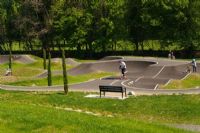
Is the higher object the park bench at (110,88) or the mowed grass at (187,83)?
the park bench at (110,88)

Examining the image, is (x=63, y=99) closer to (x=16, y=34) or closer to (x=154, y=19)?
(x=154, y=19)

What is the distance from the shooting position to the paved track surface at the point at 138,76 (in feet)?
130

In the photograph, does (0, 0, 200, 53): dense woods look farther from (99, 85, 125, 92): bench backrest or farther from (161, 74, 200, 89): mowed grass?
(99, 85, 125, 92): bench backrest

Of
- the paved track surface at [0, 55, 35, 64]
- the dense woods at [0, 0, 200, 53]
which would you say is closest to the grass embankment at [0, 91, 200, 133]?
the paved track surface at [0, 55, 35, 64]

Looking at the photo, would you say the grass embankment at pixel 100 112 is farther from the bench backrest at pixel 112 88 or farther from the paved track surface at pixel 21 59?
the paved track surface at pixel 21 59

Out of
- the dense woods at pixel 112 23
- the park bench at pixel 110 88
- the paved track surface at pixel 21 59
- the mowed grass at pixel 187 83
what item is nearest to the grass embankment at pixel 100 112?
the park bench at pixel 110 88

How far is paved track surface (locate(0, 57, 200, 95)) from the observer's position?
39.6 meters

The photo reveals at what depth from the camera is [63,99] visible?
3042 cm

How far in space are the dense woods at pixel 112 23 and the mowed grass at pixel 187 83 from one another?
3378 cm

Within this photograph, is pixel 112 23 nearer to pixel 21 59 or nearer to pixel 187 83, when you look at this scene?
pixel 21 59

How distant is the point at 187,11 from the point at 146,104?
53.3m

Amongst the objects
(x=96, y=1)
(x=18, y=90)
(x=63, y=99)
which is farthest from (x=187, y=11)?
(x=63, y=99)

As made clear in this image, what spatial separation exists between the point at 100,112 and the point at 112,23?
5766 centimetres

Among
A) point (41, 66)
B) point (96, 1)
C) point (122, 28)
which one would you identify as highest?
point (96, 1)
